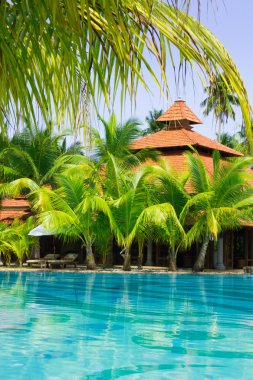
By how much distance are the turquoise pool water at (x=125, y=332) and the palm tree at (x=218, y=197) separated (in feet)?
13.9

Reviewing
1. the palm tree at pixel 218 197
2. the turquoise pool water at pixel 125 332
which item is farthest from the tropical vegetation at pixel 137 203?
the turquoise pool water at pixel 125 332

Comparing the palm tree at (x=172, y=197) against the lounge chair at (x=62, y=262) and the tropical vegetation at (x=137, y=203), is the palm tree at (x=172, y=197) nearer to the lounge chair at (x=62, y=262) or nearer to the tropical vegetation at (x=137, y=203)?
the tropical vegetation at (x=137, y=203)

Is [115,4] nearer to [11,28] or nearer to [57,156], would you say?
[11,28]

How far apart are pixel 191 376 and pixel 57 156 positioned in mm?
17357

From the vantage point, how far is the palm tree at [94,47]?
2.02 meters

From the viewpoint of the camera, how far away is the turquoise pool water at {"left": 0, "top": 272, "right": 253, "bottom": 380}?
20.0 ft

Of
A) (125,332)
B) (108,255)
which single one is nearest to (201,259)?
(108,255)

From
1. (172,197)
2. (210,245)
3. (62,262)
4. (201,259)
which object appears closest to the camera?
(172,197)

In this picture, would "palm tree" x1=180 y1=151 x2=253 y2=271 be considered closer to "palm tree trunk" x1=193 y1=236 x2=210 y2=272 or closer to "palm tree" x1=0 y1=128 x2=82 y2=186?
"palm tree trunk" x1=193 y1=236 x2=210 y2=272

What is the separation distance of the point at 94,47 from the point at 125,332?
6335 millimetres

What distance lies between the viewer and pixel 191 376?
5895 millimetres

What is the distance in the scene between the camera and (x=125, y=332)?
817cm

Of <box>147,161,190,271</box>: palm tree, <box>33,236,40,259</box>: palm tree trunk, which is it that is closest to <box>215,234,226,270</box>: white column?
<box>147,161,190,271</box>: palm tree

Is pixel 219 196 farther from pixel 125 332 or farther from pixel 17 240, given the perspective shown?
pixel 125 332
